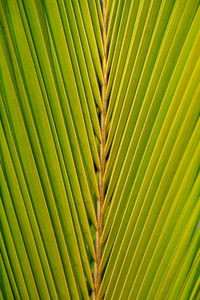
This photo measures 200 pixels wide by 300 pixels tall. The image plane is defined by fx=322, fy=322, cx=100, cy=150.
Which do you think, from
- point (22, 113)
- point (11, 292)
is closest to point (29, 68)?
point (22, 113)

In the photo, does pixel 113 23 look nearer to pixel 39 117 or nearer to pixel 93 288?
pixel 39 117

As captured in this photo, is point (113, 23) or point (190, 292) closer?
point (190, 292)

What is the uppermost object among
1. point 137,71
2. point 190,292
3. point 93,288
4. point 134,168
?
point 137,71

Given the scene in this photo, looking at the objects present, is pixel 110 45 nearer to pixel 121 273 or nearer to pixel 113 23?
pixel 113 23

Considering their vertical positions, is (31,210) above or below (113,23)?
below

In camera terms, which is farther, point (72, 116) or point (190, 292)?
point (72, 116)

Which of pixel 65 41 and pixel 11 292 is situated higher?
pixel 65 41
